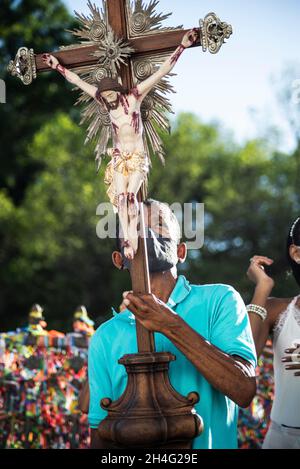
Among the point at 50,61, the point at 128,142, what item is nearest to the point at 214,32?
the point at 128,142

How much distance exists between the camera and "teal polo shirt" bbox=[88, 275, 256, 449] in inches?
116

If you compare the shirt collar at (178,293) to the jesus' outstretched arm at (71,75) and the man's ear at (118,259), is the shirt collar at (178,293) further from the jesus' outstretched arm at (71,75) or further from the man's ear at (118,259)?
the jesus' outstretched arm at (71,75)

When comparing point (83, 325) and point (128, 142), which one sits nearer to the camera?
point (128, 142)

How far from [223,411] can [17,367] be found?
3.05 m

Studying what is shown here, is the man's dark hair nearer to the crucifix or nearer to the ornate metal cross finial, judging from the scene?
the crucifix

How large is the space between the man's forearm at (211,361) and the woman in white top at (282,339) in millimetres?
1026

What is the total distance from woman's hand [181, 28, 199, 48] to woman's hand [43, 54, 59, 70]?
485 mm

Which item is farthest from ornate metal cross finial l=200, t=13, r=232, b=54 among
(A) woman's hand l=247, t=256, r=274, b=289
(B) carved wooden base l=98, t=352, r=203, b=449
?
(A) woman's hand l=247, t=256, r=274, b=289

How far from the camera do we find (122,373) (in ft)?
10.1

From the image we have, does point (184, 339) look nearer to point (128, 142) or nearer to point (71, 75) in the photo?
point (128, 142)

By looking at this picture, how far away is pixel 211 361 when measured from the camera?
107 inches

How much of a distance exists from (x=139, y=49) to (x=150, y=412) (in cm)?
125
